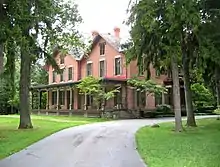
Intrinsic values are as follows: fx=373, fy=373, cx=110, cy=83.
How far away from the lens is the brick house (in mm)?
39656

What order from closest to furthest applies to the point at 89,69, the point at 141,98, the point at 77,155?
the point at 77,155 < the point at 141,98 < the point at 89,69

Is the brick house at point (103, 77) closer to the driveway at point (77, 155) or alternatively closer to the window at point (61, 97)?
the window at point (61, 97)

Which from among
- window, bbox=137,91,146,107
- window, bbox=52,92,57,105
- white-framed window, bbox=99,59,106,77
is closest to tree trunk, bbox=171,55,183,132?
window, bbox=137,91,146,107

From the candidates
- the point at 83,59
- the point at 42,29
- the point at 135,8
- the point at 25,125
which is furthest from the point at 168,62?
the point at 83,59

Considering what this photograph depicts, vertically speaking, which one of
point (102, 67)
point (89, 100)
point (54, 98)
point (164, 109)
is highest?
point (102, 67)

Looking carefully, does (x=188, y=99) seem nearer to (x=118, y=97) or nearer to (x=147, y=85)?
(x=147, y=85)

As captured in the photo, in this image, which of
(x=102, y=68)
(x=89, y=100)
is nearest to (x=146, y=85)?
(x=102, y=68)

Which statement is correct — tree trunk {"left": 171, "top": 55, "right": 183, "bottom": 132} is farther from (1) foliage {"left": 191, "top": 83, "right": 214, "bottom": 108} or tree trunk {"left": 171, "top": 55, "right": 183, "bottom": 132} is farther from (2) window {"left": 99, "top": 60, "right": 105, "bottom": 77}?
(1) foliage {"left": 191, "top": 83, "right": 214, "bottom": 108}

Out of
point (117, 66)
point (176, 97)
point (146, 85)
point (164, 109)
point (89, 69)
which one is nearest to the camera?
point (176, 97)

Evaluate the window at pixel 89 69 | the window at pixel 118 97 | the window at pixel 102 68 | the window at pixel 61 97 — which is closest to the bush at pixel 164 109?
the window at pixel 118 97

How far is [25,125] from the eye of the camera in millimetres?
21688

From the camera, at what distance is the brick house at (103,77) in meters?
39.7

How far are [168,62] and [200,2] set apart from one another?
→ 486 cm

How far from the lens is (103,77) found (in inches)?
1475
